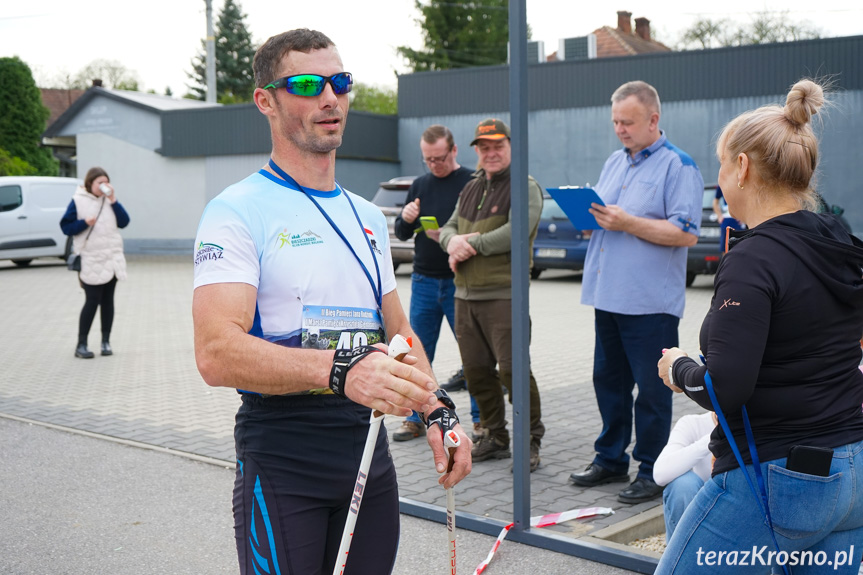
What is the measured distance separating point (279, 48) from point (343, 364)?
0.90 meters

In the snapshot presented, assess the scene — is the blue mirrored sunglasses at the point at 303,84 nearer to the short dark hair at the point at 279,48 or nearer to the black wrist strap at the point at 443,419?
the short dark hair at the point at 279,48

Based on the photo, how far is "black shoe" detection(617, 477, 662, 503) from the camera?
15.8 feet

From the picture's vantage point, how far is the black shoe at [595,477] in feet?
16.8

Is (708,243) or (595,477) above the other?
(708,243)

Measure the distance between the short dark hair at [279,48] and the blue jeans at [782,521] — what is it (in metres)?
1.55

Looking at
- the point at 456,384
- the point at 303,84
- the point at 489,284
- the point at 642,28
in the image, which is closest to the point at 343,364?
the point at 303,84

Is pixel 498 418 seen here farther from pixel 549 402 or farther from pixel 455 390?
pixel 455 390

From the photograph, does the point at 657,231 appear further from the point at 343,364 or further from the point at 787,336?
the point at 343,364

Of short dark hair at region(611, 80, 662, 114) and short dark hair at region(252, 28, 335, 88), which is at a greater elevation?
short dark hair at region(611, 80, 662, 114)

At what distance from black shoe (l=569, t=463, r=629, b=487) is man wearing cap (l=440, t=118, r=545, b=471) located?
427mm

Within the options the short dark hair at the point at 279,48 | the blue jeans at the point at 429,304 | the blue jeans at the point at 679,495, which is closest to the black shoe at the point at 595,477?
the blue jeans at the point at 429,304

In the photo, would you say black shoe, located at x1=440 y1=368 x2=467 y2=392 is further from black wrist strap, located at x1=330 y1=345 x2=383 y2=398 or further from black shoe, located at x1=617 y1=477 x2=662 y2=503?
black wrist strap, located at x1=330 y1=345 x2=383 y2=398

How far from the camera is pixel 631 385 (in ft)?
16.9

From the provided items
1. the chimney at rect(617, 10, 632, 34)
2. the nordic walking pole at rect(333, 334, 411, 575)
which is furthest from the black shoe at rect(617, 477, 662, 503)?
the chimney at rect(617, 10, 632, 34)
